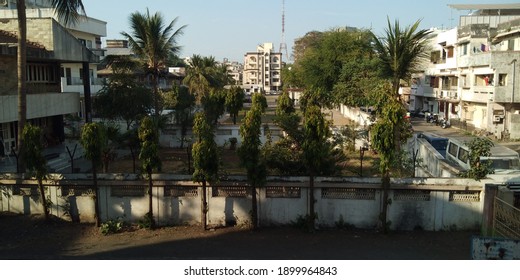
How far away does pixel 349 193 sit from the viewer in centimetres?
1146

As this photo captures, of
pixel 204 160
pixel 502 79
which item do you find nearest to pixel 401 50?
pixel 204 160

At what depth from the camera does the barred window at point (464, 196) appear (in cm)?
1116

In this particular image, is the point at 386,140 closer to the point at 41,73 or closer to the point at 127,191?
the point at 127,191

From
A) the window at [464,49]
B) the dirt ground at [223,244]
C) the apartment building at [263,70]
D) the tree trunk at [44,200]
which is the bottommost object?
the dirt ground at [223,244]

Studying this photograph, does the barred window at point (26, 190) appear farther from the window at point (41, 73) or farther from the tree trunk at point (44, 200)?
the window at point (41, 73)

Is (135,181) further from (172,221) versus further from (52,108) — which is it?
(52,108)

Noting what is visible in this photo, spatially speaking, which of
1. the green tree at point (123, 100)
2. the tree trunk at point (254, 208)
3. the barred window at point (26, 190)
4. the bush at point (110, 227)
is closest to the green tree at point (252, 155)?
the tree trunk at point (254, 208)

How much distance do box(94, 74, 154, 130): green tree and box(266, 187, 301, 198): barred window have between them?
16.1 meters

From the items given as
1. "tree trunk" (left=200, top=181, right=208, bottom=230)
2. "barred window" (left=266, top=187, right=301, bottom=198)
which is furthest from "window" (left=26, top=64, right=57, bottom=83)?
"barred window" (left=266, top=187, right=301, bottom=198)

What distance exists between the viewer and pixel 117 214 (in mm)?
12070

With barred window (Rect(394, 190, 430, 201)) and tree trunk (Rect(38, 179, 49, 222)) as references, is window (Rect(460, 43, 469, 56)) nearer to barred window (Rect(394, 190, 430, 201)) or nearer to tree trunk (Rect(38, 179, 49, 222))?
barred window (Rect(394, 190, 430, 201))

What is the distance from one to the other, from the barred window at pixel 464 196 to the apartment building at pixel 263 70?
119 m

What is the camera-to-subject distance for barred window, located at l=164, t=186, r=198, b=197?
466 inches

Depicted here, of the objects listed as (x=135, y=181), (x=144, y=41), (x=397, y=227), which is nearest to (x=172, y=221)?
(x=135, y=181)
